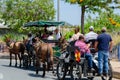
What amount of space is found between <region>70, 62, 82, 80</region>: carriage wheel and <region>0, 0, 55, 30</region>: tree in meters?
31.1

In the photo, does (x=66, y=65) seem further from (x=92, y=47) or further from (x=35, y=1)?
(x=35, y=1)

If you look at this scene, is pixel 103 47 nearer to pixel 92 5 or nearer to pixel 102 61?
pixel 102 61

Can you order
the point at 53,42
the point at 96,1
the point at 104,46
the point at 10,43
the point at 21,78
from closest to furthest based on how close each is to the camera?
the point at 104,46, the point at 21,78, the point at 53,42, the point at 10,43, the point at 96,1

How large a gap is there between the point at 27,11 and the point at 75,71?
3233cm

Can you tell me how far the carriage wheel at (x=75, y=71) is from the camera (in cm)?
1680

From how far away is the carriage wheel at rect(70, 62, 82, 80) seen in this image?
16.8 meters

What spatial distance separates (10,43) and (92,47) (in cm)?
1022

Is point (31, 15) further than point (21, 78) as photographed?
Yes

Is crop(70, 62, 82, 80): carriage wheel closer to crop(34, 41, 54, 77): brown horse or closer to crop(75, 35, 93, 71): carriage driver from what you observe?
crop(75, 35, 93, 71): carriage driver

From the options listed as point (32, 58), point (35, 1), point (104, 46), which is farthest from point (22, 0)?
point (104, 46)

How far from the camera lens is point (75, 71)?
17516 millimetres

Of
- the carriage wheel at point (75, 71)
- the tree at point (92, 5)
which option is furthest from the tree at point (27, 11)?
the carriage wheel at point (75, 71)

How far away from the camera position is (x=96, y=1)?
30109 millimetres

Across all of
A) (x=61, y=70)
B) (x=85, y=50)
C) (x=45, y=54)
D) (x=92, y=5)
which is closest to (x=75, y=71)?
(x=85, y=50)
